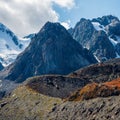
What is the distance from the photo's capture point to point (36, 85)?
252ft

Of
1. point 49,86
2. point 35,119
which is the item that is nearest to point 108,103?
point 35,119

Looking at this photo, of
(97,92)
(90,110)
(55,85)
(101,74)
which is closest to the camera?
(90,110)

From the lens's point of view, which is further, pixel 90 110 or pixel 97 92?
pixel 97 92

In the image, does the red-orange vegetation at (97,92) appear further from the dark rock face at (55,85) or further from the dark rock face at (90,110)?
the dark rock face at (55,85)

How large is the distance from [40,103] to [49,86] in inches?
435

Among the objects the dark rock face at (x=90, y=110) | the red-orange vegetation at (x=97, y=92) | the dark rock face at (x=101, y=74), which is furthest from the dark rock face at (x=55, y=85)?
the red-orange vegetation at (x=97, y=92)

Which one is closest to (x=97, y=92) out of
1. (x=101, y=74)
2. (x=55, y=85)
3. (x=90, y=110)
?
(x=90, y=110)

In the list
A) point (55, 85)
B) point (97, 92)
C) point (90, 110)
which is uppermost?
point (55, 85)

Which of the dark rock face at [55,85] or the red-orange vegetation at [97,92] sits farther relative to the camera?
the dark rock face at [55,85]

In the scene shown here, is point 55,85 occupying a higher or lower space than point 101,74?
lower

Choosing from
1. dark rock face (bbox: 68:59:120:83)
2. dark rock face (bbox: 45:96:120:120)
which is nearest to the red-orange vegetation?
dark rock face (bbox: 45:96:120:120)

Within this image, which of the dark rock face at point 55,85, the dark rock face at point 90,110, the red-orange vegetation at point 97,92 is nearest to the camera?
the dark rock face at point 90,110

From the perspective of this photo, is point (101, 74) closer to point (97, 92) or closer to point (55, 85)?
point (55, 85)

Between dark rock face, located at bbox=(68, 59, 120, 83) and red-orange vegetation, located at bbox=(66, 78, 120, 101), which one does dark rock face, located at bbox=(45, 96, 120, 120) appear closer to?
red-orange vegetation, located at bbox=(66, 78, 120, 101)
